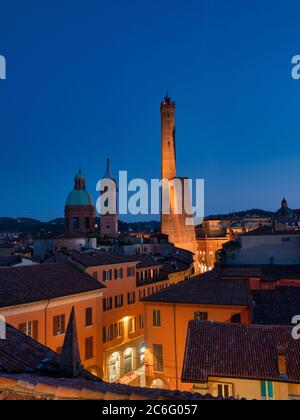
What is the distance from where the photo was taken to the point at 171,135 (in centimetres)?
8919

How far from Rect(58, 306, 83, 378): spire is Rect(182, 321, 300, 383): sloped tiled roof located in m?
7.17

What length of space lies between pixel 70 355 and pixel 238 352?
8891 mm

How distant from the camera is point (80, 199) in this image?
239 feet

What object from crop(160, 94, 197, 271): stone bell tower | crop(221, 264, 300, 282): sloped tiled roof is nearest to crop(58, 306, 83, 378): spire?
crop(221, 264, 300, 282): sloped tiled roof

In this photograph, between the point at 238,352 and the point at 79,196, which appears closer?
the point at 238,352

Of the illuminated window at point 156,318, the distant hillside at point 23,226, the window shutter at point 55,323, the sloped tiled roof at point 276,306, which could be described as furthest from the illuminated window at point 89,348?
the distant hillside at point 23,226

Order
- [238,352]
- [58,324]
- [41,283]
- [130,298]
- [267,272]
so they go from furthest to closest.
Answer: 1. [130,298]
2. [267,272]
3. [41,283]
4. [58,324]
5. [238,352]

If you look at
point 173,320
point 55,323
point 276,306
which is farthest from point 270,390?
point 55,323

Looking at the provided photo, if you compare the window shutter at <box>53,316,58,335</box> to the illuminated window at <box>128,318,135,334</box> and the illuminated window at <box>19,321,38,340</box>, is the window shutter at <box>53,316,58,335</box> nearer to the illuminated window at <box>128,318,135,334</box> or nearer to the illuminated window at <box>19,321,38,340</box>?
the illuminated window at <box>19,321,38,340</box>

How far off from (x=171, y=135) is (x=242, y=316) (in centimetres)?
7192

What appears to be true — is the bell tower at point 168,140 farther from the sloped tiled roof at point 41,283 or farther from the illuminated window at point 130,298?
the sloped tiled roof at point 41,283

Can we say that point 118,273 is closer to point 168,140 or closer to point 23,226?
point 168,140

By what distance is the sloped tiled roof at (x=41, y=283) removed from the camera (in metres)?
21.4
